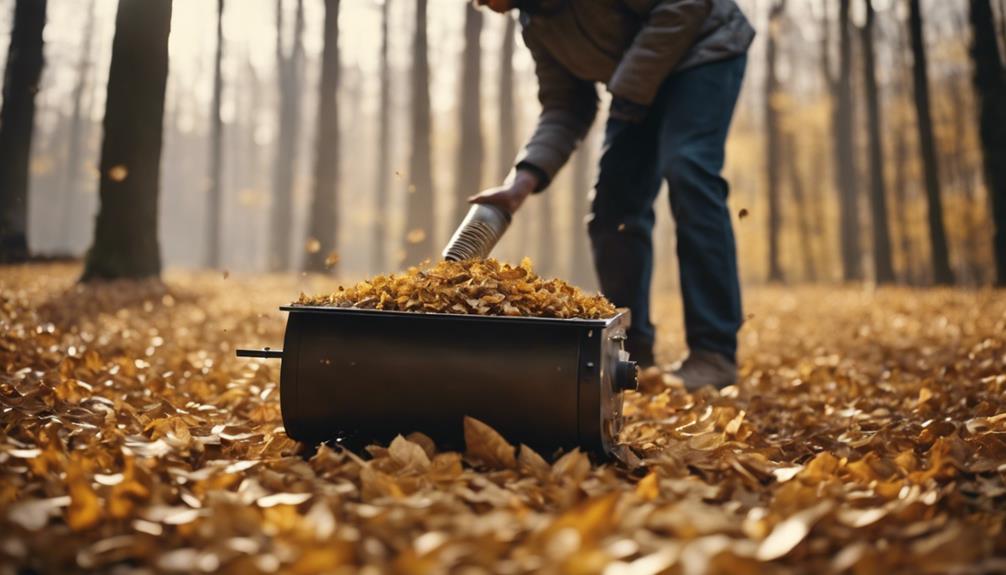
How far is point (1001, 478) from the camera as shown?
1.54m

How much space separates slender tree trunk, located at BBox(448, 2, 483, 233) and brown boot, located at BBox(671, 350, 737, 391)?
961cm

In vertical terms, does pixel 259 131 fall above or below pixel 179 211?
above

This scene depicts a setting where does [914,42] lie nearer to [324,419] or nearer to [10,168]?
[324,419]

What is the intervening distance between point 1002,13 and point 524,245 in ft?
60.6

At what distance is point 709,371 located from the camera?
2.86 meters

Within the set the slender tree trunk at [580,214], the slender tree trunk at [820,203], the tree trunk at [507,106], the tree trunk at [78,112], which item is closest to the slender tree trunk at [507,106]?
the tree trunk at [507,106]

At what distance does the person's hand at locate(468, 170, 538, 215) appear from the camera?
233cm

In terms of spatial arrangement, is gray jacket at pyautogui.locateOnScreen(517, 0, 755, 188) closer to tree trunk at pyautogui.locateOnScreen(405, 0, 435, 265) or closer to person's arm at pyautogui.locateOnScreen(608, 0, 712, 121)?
person's arm at pyautogui.locateOnScreen(608, 0, 712, 121)

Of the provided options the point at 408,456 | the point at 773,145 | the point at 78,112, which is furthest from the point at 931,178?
the point at 78,112

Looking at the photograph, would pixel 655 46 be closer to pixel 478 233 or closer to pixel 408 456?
pixel 478 233

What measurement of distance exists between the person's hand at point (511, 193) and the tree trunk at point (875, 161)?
12.7m

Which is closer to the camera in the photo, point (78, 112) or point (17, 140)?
point (17, 140)

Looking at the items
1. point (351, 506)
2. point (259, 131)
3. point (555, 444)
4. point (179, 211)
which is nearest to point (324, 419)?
point (351, 506)

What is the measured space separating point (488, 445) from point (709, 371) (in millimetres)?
1539
